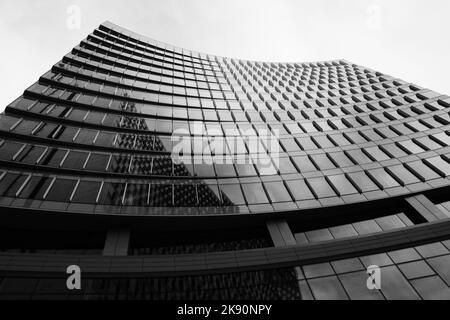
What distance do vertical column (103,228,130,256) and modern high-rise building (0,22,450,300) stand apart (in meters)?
0.10

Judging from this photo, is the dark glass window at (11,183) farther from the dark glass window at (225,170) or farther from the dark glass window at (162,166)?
the dark glass window at (225,170)

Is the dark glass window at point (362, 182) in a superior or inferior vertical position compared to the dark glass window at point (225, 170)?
inferior

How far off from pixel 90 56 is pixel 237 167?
27125mm

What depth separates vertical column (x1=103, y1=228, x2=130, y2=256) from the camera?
15.2m

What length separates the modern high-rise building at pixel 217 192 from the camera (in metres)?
13.5

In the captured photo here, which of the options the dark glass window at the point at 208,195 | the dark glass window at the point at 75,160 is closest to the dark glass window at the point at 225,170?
the dark glass window at the point at 208,195

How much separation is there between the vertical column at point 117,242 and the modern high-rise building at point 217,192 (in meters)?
0.10

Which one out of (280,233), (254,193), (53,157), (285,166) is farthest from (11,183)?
(285,166)

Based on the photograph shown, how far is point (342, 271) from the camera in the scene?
1448 centimetres

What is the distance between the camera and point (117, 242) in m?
15.7

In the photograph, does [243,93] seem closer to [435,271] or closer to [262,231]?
[262,231]

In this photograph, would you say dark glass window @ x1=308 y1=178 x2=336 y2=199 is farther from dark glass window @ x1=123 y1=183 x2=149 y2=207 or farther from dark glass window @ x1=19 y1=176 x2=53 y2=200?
dark glass window @ x1=19 y1=176 x2=53 y2=200

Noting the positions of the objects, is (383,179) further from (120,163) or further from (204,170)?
(120,163)

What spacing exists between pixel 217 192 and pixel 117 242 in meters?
6.89
